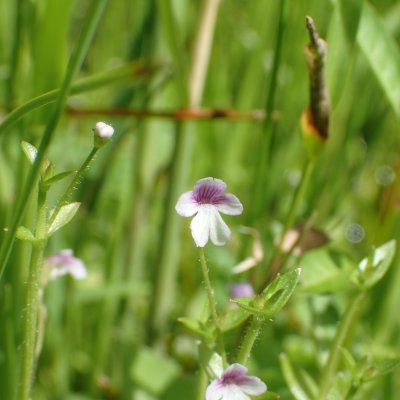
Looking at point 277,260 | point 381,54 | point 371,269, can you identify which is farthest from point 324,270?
point 381,54

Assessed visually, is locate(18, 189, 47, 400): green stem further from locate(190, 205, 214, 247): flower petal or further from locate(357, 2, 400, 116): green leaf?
locate(357, 2, 400, 116): green leaf

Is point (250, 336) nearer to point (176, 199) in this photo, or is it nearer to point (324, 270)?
point (324, 270)

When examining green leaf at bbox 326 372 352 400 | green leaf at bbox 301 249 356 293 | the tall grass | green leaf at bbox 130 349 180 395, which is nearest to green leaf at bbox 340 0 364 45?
the tall grass

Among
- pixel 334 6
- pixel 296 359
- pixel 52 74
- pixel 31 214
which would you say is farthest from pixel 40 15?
pixel 296 359

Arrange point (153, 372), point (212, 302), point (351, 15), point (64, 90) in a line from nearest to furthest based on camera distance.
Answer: point (64, 90) < point (212, 302) < point (351, 15) < point (153, 372)

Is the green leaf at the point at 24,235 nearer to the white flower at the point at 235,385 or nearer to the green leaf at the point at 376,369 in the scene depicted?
the white flower at the point at 235,385

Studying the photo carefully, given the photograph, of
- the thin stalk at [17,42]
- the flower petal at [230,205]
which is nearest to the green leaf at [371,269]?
the flower petal at [230,205]

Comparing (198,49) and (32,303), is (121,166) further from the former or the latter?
(32,303)
